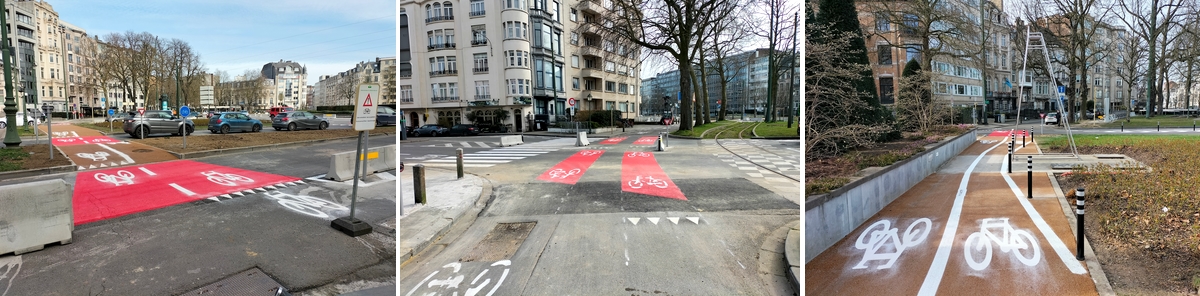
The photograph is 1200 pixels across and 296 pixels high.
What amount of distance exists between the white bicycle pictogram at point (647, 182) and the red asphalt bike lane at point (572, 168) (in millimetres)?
926

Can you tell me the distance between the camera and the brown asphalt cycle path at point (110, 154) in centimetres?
1312

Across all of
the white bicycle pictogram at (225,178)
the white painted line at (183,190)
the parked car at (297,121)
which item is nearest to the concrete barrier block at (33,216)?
the white painted line at (183,190)

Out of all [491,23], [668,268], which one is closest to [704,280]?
[668,268]

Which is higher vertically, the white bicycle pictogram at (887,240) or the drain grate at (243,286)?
the drain grate at (243,286)

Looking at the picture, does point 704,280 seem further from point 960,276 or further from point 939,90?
point 939,90

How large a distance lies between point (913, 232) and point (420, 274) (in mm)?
6158

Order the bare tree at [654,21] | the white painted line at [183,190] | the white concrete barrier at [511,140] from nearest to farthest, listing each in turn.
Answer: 1. the bare tree at [654,21]
2. the white painted line at [183,190]
3. the white concrete barrier at [511,140]

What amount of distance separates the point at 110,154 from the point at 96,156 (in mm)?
331

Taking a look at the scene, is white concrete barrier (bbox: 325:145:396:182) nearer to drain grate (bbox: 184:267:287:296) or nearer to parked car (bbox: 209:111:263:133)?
drain grate (bbox: 184:267:287:296)

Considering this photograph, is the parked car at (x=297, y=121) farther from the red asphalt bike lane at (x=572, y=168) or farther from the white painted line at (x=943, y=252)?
the white painted line at (x=943, y=252)

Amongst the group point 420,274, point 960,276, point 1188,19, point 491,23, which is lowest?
point 960,276

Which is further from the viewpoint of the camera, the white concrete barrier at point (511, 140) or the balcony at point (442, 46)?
the white concrete barrier at point (511, 140)

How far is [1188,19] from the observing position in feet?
64.3

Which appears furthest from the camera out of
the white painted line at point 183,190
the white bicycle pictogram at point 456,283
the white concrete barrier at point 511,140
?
the white concrete barrier at point 511,140
